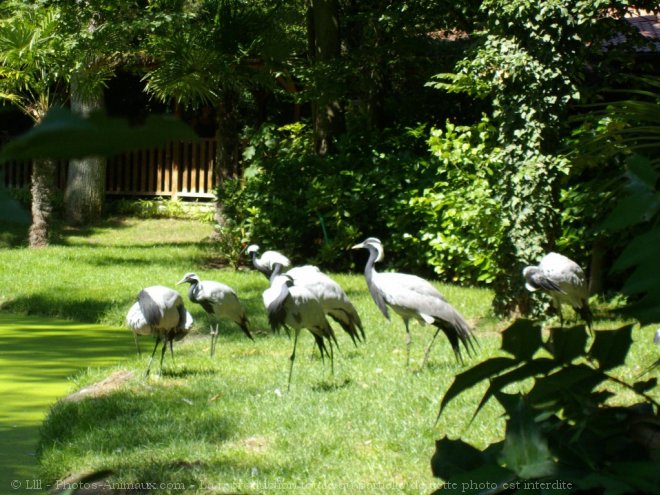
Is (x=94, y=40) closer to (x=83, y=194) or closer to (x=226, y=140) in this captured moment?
(x=226, y=140)

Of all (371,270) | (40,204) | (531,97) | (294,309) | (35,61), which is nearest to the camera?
(294,309)

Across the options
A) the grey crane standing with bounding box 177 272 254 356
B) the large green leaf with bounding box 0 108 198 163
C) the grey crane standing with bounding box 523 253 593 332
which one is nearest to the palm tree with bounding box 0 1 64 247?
the grey crane standing with bounding box 177 272 254 356

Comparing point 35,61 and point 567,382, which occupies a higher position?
point 35,61

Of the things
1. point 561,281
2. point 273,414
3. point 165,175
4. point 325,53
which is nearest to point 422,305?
point 561,281

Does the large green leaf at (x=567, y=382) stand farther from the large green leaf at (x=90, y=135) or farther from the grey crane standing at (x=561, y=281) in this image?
the grey crane standing at (x=561, y=281)

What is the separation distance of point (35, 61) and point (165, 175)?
5.24m

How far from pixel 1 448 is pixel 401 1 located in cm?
777

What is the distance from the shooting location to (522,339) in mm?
949

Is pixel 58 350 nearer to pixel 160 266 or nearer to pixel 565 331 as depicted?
pixel 160 266

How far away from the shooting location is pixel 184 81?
1191 cm

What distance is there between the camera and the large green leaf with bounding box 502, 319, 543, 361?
939 millimetres

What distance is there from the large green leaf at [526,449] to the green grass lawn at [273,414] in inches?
128

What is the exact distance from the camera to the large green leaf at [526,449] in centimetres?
87

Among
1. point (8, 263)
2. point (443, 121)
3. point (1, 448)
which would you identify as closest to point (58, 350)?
point (1, 448)
